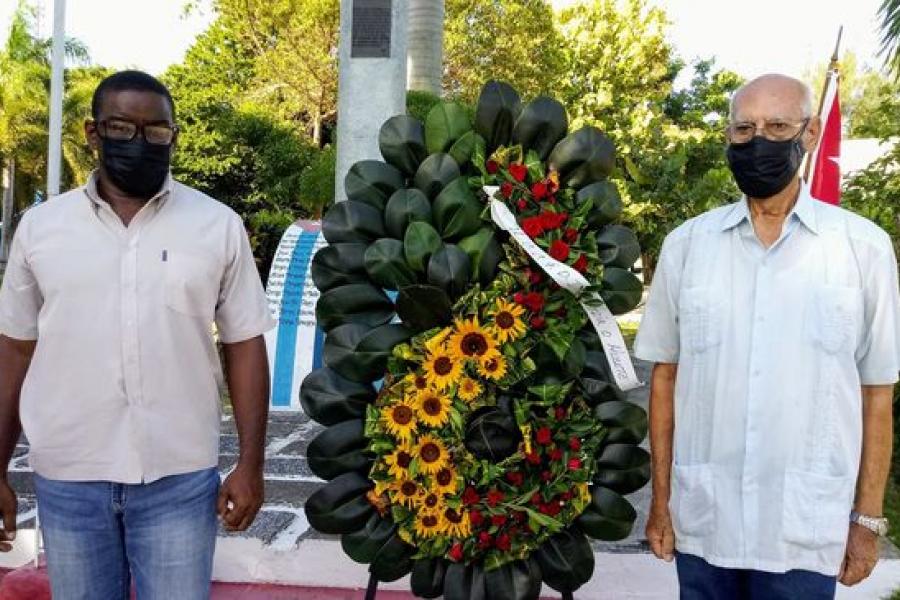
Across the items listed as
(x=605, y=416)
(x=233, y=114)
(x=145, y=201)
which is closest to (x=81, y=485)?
(x=145, y=201)

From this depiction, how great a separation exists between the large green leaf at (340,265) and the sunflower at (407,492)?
24.3 inches

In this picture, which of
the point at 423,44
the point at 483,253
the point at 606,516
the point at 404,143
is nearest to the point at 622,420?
the point at 606,516

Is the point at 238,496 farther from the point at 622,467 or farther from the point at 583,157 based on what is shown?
the point at 583,157

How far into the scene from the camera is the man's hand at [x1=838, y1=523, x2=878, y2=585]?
201cm

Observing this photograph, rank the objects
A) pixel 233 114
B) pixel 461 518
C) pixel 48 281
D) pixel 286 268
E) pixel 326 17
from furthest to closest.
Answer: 1. pixel 326 17
2. pixel 233 114
3. pixel 286 268
4. pixel 461 518
5. pixel 48 281

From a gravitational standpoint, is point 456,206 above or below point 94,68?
below

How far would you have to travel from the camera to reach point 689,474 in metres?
2.09

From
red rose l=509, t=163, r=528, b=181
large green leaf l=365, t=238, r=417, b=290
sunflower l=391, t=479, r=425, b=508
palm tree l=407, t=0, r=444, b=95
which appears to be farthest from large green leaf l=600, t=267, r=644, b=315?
palm tree l=407, t=0, r=444, b=95

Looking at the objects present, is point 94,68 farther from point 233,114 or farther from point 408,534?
point 408,534

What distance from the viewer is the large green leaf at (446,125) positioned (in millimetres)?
2539

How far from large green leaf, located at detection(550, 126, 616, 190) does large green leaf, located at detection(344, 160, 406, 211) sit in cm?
49

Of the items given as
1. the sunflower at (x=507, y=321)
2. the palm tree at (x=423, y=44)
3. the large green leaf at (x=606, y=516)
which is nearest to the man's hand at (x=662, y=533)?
the large green leaf at (x=606, y=516)

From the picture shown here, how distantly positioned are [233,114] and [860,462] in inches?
653

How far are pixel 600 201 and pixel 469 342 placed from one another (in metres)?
0.57
